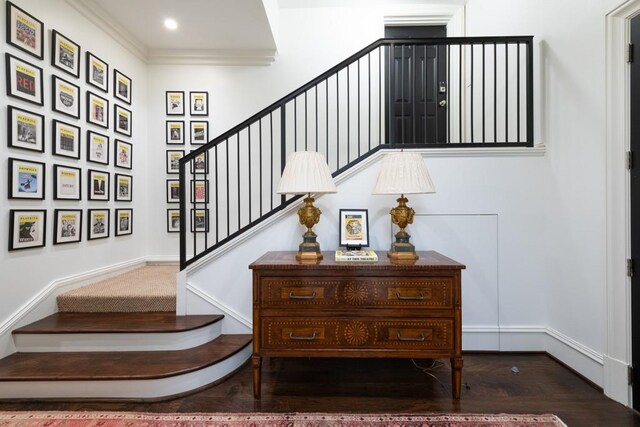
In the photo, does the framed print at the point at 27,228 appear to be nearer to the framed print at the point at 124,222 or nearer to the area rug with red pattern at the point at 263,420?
the framed print at the point at 124,222

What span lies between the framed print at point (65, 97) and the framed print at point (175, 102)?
38.0 inches

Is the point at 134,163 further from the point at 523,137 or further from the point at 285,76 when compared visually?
the point at 523,137

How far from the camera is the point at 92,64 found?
8.82 feet

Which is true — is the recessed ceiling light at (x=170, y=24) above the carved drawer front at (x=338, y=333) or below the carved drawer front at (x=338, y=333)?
above

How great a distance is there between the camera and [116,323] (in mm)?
2139

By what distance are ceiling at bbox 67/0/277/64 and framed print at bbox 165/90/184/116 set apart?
38 cm

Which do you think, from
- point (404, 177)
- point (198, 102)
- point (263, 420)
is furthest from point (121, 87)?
point (263, 420)

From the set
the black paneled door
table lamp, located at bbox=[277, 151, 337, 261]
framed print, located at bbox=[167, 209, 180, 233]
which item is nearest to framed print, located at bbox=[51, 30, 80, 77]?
framed print, located at bbox=[167, 209, 180, 233]

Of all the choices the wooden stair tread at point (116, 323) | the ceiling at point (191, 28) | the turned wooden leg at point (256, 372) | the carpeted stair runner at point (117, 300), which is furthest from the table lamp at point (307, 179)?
the ceiling at point (191, 28)

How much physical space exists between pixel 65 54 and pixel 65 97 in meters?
0.36

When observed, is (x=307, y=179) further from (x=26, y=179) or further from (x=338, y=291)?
(x=26, y=179)

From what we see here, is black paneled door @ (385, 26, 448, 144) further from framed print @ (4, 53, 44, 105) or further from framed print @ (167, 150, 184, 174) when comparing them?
framed print @ (4, 53, 44, 105)

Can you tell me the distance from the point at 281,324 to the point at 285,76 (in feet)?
9.45

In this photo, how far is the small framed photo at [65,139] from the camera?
7.55 ft
